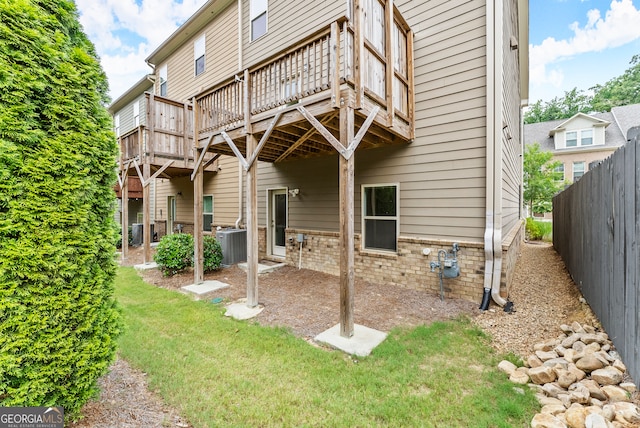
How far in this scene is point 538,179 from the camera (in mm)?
15242

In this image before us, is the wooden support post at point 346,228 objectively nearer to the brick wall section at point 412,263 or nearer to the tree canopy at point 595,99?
the brick wall section at point 412,263

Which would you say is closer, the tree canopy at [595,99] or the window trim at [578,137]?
the window trim at [578,137]

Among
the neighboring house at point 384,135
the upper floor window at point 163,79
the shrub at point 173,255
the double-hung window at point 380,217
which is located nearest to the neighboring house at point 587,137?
the neighboring house at point 384,135

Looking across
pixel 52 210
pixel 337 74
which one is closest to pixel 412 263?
pixel 337 74

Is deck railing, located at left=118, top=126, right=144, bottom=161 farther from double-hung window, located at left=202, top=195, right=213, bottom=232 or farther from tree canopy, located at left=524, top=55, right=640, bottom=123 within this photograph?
tree canopy, located at left=524, top=55, right=640, bottom=123

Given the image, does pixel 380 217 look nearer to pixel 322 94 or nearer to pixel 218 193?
pixel 322 94

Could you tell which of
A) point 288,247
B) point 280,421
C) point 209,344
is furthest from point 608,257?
point 288,247

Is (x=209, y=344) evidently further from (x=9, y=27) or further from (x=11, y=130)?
(x=9, y=27)

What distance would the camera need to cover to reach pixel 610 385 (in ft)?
7.74

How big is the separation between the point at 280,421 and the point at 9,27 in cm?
319

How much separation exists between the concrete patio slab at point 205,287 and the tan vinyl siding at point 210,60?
5.51m

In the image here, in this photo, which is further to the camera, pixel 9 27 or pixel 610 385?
pixel 610 385

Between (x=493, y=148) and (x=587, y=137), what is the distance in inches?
852

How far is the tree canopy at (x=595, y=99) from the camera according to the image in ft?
90.7
